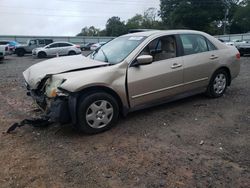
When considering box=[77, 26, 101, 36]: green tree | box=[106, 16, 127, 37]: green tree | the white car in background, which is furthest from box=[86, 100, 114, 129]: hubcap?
box=[77, 26, 101, 36]: green tree

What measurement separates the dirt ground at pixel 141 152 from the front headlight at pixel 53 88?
2.04 ft

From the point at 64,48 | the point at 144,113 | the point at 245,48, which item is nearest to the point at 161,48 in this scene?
the point at 144,113

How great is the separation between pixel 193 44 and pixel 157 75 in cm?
133

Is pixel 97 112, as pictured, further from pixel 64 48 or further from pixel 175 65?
pixel 64 48

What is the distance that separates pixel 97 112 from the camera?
4.64 meters

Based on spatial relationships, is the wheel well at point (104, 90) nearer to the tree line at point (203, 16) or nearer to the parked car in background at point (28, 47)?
the parked car in background at point (28, 47)

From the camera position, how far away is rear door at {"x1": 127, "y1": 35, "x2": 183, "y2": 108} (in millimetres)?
5020

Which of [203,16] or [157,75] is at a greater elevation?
[203,16]

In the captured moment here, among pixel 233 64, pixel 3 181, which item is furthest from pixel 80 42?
pixel 3 181

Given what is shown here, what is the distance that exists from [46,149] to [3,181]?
0.89m

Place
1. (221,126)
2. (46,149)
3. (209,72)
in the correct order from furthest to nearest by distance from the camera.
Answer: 1. (209,72)
2. (221,126)
3. (46,149)

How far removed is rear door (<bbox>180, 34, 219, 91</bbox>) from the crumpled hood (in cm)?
175

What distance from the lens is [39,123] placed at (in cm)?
484

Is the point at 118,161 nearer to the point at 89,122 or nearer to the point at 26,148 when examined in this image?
the point at 89,122
